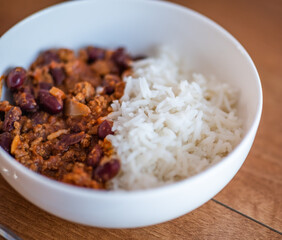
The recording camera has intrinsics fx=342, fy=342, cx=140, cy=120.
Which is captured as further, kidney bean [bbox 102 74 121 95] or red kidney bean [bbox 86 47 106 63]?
red kidney bean [bbox 86 47 106 63]

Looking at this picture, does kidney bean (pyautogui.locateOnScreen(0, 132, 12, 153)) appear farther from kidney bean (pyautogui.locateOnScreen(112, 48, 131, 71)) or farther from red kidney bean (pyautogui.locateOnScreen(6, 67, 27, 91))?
kidney bean (pyautogui.locateOnScreen(112, 48, 131, 71))

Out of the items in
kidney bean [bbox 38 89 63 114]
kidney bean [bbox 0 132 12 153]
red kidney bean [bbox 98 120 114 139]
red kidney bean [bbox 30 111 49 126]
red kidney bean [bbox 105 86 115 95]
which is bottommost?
kidney bean [bbox 0 132 12 153]

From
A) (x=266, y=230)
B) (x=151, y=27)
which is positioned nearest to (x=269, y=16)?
(x=151, y=27)

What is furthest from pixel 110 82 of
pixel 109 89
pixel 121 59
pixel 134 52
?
pixel 134 52

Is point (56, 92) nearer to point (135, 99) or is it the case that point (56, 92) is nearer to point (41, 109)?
point (41, 109)

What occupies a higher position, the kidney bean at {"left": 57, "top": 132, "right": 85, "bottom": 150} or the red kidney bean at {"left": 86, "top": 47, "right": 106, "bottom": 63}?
the red kidney bean at {"left": 86, "top": 47, "right": 106, "bottom": 63}

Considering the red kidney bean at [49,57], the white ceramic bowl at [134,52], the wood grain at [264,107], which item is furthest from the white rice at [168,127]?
the red kidney bean at [49,57]

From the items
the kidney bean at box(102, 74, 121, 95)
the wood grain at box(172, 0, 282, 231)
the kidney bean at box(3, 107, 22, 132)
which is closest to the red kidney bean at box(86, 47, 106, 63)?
the kidney bean at box(102, 74, 121, 95)

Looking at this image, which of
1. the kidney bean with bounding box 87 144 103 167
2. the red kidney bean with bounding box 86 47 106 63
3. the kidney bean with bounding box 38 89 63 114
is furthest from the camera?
the red kidney bean with bounding box 86 47 106 63

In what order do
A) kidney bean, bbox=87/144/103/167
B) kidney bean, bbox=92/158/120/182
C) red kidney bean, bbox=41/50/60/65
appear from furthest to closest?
1. red kidney bean, bbox=41/50/60/65
2. kidney bean, bbox=87/144/103/167
3. kidney bean, bbox=92/158/120/182
